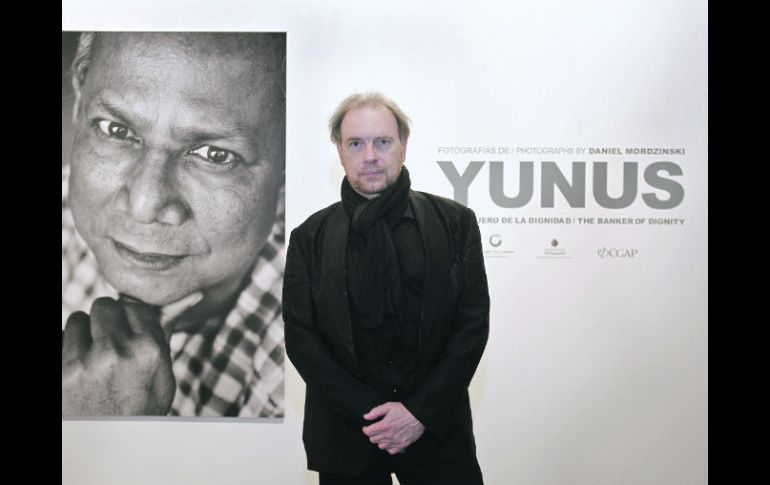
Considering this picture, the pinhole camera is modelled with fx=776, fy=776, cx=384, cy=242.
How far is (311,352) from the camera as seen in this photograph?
121 inches

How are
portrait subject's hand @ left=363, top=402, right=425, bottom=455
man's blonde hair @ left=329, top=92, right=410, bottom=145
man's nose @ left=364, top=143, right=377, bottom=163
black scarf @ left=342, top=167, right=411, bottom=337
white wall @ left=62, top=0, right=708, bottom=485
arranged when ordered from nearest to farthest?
portrait subject's hand @ left=363, top=402, right=425, bottom=455 → black scarf @ left=342, top=167, right=411, bottom=337 → man's nose @ left=364, top=143, right=377, bottom=163 → man's blonde hair @ left=329, top=92, right=410, bottom=145 → white wall @ left=62, top=0, right=708, bottom=485

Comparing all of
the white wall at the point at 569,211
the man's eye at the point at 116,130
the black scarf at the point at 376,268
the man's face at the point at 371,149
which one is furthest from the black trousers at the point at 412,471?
the man's eye at the point at 116,130

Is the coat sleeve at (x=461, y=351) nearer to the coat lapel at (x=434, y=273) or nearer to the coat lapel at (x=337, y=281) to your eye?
the coat lapel at (x=434, y=273)

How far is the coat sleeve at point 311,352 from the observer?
2.98 metres

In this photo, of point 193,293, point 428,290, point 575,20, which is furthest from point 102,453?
point 575,20

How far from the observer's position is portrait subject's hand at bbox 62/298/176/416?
3492mm

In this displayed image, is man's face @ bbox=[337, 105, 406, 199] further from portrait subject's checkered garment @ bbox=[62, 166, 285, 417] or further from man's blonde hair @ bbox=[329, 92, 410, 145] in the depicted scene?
portrait subject's checkered garment @ bbox=[62, 166, 285, 417]

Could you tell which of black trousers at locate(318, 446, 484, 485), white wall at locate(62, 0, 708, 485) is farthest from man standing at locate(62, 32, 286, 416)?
black trousers at locate(318, 446, 484, 485)

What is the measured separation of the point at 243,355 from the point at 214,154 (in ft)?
2.98

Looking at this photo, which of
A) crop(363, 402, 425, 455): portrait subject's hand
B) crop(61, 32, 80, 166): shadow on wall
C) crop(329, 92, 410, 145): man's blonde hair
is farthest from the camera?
crop(61, 32, 80, 166): shadow on wall

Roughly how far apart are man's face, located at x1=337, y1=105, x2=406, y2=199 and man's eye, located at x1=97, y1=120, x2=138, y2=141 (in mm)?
984

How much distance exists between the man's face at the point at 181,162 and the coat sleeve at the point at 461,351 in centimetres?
93

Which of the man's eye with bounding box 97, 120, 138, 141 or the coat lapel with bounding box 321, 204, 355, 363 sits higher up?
the man's eye with bounding box 97, 120, 138, 141

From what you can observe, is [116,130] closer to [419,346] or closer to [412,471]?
[419,346]
